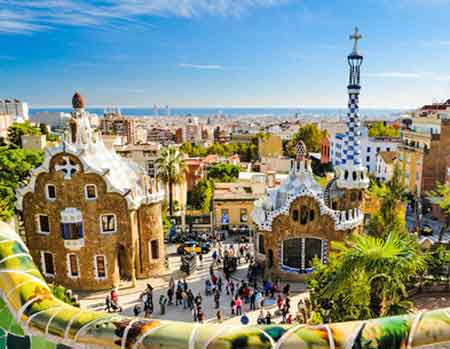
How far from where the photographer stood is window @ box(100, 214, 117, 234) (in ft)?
78.5

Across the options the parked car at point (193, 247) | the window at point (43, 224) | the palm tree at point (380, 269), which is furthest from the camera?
the parked car at point (193, 247)

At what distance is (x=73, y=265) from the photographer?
79.4 feet

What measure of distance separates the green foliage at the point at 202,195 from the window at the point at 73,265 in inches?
885

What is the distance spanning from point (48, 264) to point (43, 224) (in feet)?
8.40

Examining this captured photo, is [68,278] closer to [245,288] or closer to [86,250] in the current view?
[86,250]

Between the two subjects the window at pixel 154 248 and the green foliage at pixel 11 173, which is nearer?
the window at pixel 154 248

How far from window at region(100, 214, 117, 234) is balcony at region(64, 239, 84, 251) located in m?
1.44

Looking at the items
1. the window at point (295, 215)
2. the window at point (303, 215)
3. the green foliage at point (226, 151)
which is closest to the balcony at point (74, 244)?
the window at point (295, 215)

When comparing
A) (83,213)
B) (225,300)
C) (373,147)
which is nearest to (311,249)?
(225,300)

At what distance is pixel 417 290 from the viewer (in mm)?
20844

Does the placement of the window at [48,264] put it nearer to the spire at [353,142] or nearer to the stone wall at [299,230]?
the stone wall at [299,230]

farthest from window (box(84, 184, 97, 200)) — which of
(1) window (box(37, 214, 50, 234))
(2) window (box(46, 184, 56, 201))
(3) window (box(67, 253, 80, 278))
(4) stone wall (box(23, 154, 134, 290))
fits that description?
(3) window (box(67, 253, 80, 278))

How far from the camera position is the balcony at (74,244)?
77.2 feet

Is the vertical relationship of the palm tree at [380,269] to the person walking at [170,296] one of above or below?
above
